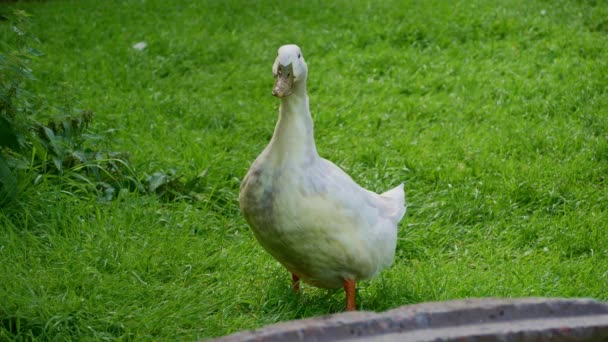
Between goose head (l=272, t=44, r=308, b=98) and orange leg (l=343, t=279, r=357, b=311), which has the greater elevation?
goose head (l=272, t=44, r=308, b=98)

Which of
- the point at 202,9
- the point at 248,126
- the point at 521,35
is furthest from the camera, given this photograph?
the point at 202,9

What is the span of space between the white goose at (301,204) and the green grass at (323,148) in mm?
338

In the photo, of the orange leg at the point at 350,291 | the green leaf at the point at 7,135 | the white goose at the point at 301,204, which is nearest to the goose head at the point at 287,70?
the white goose at the point at 301,204

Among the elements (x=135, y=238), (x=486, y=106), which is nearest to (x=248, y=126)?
(x=486, y=106)

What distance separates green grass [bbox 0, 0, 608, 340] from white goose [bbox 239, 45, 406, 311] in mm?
338

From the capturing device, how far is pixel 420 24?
305 inches

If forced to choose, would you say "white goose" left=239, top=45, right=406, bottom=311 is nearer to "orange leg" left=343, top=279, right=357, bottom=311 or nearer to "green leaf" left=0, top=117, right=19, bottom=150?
"orange leg" left=343, top=279, right=357, bottom=311

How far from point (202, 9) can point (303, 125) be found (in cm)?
533

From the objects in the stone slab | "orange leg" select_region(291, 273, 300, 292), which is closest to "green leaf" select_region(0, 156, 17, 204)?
"orange leg" select_region(291, 273, 300, 292)

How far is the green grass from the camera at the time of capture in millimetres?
3861

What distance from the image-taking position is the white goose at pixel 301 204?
346cm

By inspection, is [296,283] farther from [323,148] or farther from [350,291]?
[323,148]

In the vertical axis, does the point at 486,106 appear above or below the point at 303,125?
below

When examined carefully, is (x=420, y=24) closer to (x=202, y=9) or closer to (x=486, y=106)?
(x=486, y=106)
